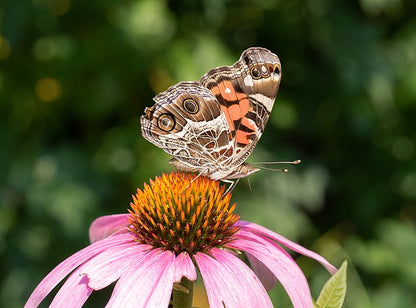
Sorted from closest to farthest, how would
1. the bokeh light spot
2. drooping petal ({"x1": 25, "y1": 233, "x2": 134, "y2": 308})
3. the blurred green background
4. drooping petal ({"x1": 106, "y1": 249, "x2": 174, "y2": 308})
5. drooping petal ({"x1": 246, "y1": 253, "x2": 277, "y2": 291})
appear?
drooping petal ({"x1": 106, "y1": 249, "x2": 174, "y2": 308}) → drooping petal ({"x1": 25, "y1": 233, "x2": 134, "y2": 308}) → drooping petal ({"x1": 246, "y1": 253, "x2": 277, "y2": 291}) → the blurred green background → the bokeh light spot

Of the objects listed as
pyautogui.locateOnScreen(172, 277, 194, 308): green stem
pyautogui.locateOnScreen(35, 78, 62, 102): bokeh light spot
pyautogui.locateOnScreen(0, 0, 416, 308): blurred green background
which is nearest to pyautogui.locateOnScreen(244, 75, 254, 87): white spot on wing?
pyautogui.locateOnScreen(172, 277, 194, 308): green stem

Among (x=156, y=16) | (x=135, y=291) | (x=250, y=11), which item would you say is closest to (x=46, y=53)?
(x=156, y=16)

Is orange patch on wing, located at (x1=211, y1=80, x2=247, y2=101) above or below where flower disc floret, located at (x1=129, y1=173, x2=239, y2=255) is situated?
above

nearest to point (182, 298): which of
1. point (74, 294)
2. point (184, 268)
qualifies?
point (184, 268)

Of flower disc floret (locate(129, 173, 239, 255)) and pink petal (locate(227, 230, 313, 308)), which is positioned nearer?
pink petal (locate(227, 230, 313, 308))

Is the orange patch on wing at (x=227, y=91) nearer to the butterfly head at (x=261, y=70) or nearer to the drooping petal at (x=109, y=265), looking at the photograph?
the butterfly head at (x=261, y=70)

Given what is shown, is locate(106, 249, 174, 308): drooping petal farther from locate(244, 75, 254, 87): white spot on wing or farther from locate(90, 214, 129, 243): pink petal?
locate(244, 75, 254, 87): white spot on wing

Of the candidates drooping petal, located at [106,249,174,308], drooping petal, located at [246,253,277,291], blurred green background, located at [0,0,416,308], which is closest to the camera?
drooping petal, located at [106,249,174,308]

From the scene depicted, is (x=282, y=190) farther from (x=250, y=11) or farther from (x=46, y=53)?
(x=46, y=53)
